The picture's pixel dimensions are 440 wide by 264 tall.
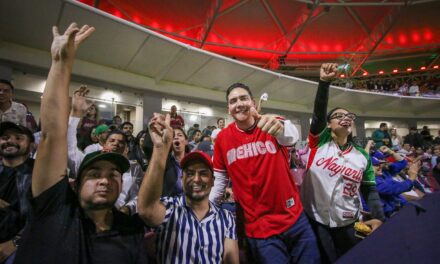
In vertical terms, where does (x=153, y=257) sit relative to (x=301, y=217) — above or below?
below

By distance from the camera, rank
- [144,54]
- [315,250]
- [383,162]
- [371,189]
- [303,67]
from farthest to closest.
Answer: [303,67] < [144,54] < [383,162] < [371,189] < [315,250]

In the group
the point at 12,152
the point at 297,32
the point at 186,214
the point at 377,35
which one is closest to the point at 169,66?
the point at 12,152

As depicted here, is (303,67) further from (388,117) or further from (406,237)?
(406,237)

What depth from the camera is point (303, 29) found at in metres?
13.2

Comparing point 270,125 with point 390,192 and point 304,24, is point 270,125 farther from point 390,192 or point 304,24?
point 304,24

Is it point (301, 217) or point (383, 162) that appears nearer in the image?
point (301, 217)

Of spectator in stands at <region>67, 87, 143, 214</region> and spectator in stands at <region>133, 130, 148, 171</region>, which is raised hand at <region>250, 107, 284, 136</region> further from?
spectator in stands at <region>133, 130, 148, 171</region>

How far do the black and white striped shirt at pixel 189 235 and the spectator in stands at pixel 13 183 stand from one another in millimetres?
865

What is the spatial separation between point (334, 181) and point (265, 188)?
2.31ft

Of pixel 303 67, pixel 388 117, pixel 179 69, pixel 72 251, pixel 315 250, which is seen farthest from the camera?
pixel 303 67

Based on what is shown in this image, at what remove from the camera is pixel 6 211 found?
63.3 inches

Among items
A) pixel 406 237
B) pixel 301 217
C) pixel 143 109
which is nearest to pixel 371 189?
pixel 301 217

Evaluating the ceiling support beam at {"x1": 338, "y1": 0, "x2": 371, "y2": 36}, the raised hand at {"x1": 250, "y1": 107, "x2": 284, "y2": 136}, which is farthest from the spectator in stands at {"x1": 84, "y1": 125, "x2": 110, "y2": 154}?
the ceiling support beam at {"x1": 338, "y1": 0, "x2": 371, "y2": 36}

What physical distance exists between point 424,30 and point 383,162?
1559 cm
